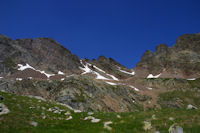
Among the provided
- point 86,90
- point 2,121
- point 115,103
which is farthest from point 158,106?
point 2,121

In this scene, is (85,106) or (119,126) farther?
(85,106)

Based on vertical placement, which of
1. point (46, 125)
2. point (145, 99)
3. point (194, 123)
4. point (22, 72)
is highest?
point (22, 72)

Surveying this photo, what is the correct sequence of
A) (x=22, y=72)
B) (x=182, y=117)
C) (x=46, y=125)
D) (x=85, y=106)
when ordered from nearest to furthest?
(x=46, y=125) → (x=182, y=117) → (x=85, y=106) → (x=22, y=72)

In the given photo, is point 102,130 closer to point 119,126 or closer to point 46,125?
point 119,126

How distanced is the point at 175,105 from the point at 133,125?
12555cm

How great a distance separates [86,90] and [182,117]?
8092cm

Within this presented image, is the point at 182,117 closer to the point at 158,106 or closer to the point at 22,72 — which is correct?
the point at 158,106

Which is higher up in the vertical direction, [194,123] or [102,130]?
[194,123]

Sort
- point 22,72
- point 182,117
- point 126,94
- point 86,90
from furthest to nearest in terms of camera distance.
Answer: point 22,72, point 126,94, point 86,90, point 182,117

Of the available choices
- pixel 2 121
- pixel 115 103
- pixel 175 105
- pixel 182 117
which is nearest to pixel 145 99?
pixel 175 105

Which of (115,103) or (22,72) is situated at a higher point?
(22,72)

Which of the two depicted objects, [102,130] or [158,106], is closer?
[102,130]

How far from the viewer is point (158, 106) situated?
421ft

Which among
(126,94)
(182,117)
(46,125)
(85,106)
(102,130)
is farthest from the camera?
(126,94)
